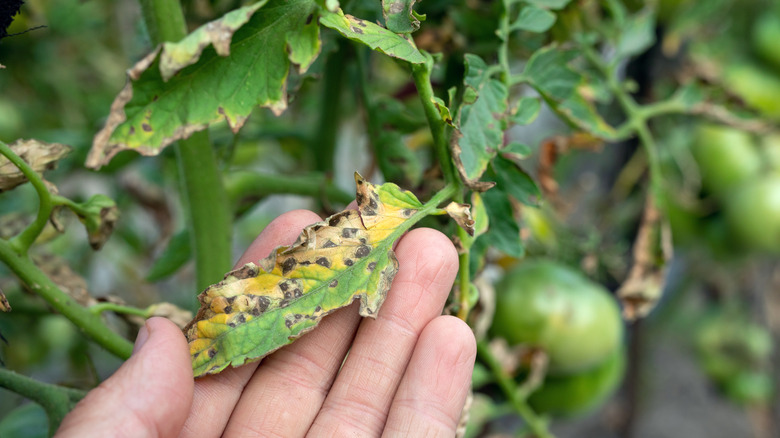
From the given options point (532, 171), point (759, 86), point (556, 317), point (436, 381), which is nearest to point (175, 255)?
point (436, 381)

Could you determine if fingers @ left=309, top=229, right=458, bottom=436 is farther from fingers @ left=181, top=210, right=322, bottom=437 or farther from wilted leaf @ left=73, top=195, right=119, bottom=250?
wilted leaf @ left=73, top=195, right=119, bottom=250

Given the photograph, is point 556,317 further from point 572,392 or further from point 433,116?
point 433,116

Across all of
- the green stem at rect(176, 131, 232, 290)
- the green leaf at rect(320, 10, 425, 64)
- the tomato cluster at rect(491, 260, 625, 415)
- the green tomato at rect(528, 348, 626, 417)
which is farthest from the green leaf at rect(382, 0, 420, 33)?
the green tomato at rect(528, 348, 626, 417)

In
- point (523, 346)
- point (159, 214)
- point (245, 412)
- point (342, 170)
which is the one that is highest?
point (245, 412)

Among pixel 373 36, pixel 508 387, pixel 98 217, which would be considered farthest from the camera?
pixel 508 387

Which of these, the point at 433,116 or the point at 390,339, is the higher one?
the point at 433,116

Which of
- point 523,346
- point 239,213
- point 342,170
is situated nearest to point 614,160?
point 523,346

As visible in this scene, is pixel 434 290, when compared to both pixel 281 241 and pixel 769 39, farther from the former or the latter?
pixel 769 39
